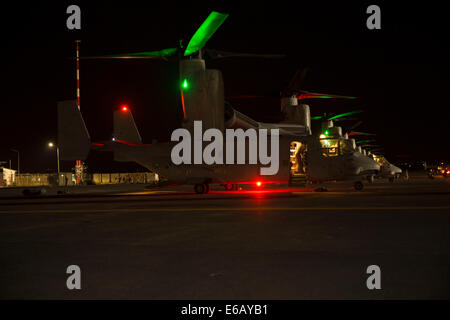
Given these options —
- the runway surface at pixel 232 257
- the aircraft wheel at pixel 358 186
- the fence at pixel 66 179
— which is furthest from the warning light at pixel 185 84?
the fence at pixel 66 179

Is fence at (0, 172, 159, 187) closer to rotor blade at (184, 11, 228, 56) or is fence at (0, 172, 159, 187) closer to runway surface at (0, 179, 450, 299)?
rotor blade at (184, 11, 228, 56)

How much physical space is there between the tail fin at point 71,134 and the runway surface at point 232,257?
452 inches

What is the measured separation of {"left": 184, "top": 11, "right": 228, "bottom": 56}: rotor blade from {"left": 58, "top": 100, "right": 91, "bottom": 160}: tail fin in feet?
25.2

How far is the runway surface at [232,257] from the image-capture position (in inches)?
134

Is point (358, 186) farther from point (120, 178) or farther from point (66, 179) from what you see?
point (120, 178)

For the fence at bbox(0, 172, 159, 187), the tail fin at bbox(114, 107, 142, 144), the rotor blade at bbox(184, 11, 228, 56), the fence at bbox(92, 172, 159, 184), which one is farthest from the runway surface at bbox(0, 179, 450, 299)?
the fence at bbox(92, 172, 159, 184)

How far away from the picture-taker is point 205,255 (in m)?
4.80

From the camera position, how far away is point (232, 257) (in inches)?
183

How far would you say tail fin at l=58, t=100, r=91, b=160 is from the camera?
754 inches

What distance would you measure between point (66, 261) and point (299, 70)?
34.5 m

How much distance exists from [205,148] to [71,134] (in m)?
8.24
